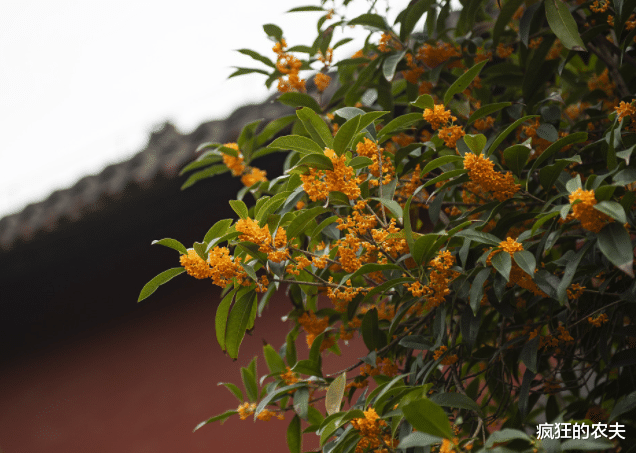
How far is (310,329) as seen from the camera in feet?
4.96

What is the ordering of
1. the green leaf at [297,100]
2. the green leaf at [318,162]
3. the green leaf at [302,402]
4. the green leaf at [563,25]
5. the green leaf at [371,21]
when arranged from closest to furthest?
the green leaf at [318,162] < the green leaf at [563,25] < the green leaf at [302,402] < the green leaf at [371,21] < the green leaf at [297,100]

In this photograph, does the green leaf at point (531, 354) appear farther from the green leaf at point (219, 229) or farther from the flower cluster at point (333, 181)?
the green leaf at point (219, 229)

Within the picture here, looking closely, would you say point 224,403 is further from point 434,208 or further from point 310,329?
point 434,208

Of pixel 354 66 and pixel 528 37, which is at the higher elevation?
pixel 354 66

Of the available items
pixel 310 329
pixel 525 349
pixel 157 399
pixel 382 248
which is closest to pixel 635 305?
pixel 525 349

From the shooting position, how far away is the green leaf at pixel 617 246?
0.82 meters

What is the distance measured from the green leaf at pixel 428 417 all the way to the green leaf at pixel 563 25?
0.93 meters

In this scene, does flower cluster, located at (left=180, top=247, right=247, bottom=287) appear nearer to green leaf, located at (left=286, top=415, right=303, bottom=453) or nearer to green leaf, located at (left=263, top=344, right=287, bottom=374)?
green leaf, located at (left=263, top=344, right=287, bottom=374)

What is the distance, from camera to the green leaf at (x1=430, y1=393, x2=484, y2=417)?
1.00 m

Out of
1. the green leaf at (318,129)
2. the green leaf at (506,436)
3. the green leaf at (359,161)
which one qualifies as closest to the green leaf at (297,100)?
the green leaf at (318,129)

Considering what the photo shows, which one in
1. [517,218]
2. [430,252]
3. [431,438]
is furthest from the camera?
[517,218]

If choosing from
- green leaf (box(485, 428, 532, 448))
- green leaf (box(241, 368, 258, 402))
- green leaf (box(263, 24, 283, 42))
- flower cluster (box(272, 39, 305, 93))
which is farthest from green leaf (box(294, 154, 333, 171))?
green leaf (box(241, 368, 258, 402))

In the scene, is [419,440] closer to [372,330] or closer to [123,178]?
[372,330]

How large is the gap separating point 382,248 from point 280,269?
0.24 meters
